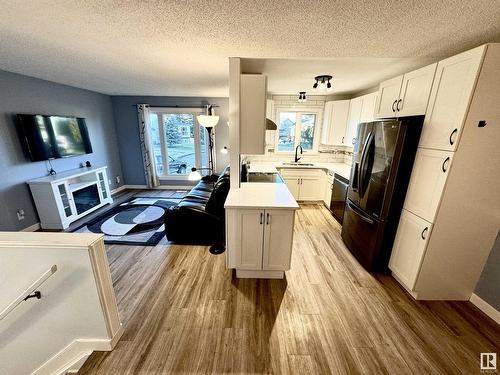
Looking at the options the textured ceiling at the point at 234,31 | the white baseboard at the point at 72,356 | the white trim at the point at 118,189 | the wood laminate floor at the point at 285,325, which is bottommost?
the white baseboard at the point at 72,356

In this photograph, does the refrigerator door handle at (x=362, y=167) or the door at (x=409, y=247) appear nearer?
the door at (x=409, y=247)

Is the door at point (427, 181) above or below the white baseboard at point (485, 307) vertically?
above

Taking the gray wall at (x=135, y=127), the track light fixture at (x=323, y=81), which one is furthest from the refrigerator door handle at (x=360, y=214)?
the gray wall at (x=135, y=127)

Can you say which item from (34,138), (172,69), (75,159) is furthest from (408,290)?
(75,159)

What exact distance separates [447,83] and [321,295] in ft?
7.30

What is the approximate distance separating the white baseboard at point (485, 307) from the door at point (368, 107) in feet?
8.20

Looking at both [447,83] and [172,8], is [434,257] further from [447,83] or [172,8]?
[172,8]

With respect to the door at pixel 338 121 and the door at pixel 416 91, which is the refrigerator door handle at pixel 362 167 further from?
the door at pixel 338 121

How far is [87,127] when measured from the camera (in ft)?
13.8

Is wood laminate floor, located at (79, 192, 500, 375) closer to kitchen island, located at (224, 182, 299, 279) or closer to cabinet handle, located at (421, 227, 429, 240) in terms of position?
kitchen island, located at (224, 182, 299, 279)

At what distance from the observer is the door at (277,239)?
2.08 meters

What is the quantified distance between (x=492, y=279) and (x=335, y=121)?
325 centimetres

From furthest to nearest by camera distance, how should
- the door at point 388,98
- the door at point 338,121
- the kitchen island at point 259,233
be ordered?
1. the door at point 338,121
2. the door at point 388,98
3. the kitchen island at point 259,233

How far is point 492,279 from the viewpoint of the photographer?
1837 millimetres
